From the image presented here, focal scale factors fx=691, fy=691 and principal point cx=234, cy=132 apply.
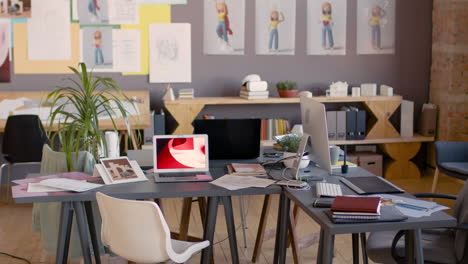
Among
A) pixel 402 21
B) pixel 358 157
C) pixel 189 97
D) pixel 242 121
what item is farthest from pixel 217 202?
pixel 402 21

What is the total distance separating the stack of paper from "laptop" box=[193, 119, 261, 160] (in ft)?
1.56

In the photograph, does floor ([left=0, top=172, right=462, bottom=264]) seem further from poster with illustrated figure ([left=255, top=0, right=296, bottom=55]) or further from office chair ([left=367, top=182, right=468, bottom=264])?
poster with illustrated figure ([left=255, top=0, right=296, bottom=55])

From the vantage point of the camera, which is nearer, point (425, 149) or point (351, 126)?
point (351, 126)

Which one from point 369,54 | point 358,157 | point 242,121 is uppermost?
point 369,54

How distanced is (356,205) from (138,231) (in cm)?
108

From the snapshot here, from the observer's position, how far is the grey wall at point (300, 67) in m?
7.31

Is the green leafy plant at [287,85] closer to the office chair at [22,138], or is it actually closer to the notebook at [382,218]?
the office chair at [22,138]

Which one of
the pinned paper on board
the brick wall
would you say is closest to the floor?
the brick wall

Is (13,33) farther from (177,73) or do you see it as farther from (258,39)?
(258,39)

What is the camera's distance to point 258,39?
7.46 m

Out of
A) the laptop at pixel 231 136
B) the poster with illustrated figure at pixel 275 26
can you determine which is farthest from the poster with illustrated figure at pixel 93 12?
the laptop at pixel 231 136

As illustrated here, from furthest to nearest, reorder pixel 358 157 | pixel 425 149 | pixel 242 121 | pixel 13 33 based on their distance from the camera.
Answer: pixel 425 149 < pixel 358 157 < pixel 13 33 < pixel 242 121

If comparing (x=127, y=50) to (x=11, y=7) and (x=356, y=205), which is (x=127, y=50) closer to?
(x=11, y=7)

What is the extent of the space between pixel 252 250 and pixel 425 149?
3525 mm
